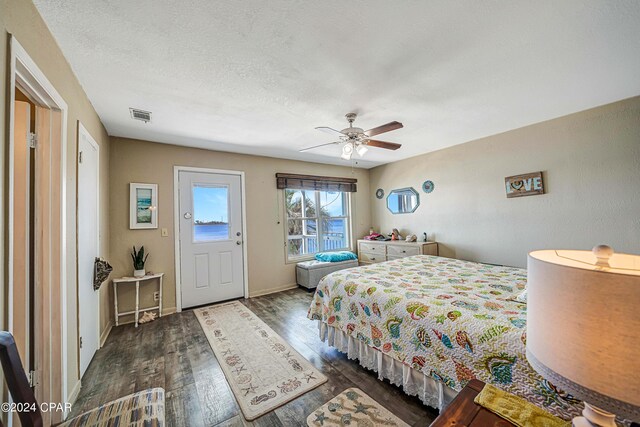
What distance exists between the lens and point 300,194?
486 centimetres

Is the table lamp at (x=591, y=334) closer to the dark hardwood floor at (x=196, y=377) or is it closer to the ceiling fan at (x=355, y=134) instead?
the dark hardwood floor at (x=196, y=377)

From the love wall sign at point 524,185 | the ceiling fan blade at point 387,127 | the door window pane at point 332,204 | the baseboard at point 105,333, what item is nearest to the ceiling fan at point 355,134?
the ceiling fan blade at point 387,127

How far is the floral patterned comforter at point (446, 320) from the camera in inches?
49.8

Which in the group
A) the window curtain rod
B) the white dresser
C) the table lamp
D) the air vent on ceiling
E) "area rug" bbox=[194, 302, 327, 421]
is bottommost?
"area rug" bbox=[194, 302, 327, 421]

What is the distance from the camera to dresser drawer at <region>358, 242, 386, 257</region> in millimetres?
4762

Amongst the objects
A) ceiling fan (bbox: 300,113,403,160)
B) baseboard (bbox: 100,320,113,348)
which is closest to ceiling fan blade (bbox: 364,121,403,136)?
ceiling fan (bbox: 300,113,403,160)

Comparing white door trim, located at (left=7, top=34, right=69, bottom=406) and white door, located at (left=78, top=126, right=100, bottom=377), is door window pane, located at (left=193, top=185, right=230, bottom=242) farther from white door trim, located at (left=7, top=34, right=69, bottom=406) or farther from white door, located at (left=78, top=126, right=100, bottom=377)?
white door trim, located at (left=7, top=34, right=69, bottom=406)

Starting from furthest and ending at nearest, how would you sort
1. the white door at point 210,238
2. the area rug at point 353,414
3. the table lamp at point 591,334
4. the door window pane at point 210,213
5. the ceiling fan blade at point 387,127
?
the door window pane at point 210,213 → the white door at point 210,238 → the ceiling fan blade at point 387,127 → the area rug at point 353,414 → the table lamp at point 591,334

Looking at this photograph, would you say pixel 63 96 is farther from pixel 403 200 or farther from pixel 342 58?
pixel 403 200

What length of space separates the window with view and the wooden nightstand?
3755 mm

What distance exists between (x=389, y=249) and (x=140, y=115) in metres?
4.11

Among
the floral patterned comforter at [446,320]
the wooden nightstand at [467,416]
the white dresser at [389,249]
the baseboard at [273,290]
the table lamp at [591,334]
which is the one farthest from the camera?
the white dresser at [389,249]

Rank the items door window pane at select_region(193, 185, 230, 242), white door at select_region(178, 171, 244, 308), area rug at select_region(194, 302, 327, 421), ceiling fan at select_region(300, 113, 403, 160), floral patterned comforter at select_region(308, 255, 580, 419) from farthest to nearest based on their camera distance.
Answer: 1. door window pane at select_region(193, 185, 230, 242)
2. white door at select_region(178, 171, 244, 308)
3. ceiling fan at select_region(300, 113, 403, 160)
4. area rug at select_region(194, 302, 327, 421)
5. floral patterned comforter at select_region(308, 255, 580, 419)

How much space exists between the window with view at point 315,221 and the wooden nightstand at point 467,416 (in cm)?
376
